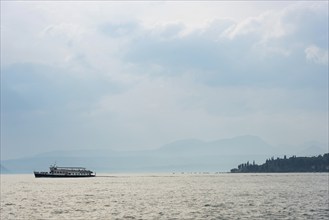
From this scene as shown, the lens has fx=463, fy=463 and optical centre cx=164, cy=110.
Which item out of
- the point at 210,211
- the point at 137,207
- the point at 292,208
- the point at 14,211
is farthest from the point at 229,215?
the point at 14,211

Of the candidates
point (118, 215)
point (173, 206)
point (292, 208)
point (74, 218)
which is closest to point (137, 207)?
point (173, 206)

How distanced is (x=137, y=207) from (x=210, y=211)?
65.9 feet

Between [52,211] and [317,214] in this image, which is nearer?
[317,214]

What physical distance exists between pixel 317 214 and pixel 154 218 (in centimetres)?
3112

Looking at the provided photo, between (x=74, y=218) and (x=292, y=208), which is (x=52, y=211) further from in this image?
(x=292, y=208)

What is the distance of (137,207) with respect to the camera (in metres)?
107

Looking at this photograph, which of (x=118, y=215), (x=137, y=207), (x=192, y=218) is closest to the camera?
(x=192, y=218)

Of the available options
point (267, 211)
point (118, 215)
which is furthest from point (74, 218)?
point (267, 211)

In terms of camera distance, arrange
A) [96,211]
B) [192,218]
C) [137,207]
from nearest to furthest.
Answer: [192,218]
[96,211]
[137,207]

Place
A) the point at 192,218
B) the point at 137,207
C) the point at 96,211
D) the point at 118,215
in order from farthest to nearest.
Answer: the point at 137,207
the point at 96,211
the point at 118,215
the point at 192,218

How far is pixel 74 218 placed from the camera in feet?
281

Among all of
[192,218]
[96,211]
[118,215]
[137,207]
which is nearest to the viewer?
[192,218]

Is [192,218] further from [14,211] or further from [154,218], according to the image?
[14,211]

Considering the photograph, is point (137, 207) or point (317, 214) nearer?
point (317, 214)
